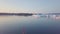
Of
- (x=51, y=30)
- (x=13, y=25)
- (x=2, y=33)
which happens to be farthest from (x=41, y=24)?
(x=2, y=33)

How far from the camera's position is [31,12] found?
5.16ft

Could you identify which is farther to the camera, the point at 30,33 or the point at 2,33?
the point at 30,33

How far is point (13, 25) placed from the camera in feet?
6.73

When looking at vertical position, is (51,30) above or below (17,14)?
below

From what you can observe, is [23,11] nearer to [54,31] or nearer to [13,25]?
[13,25]

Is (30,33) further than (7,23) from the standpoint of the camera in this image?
No

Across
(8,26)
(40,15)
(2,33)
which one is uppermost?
(40,15)

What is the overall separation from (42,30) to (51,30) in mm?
183

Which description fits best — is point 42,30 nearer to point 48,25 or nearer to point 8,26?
point 48,25

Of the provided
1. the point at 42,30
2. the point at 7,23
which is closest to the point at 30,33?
the point at 42,30

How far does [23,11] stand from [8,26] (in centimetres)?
59

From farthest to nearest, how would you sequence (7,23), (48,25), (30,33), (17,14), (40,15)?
(7,23), (48,25), (30,33), (17,14), (40,15)

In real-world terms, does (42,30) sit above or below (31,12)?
below

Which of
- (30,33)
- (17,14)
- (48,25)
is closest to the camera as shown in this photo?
(17,14)
